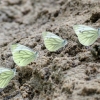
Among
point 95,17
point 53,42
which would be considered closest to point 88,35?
point 53,42

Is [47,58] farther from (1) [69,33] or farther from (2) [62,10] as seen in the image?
(2) [62,10]

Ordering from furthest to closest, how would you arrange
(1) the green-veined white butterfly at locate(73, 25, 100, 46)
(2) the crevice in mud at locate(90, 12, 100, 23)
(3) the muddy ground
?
1. (2) the crevice in mud at locate(90, 12, 100, 23)
2. (1) the green-veined white butterfly at locate(73, 25, 100, 46)
3. (3) the muddy ground

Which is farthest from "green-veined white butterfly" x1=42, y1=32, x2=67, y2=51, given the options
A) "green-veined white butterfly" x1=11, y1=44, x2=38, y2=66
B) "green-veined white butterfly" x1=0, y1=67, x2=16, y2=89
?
"green-veined white butterfly" x1=0, y1=67, x2=16, y2=89

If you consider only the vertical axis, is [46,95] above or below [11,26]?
below

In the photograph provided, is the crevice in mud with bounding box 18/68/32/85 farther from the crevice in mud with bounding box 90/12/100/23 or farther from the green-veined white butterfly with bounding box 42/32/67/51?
the crevice in mud with bounding box 90/12/100/23

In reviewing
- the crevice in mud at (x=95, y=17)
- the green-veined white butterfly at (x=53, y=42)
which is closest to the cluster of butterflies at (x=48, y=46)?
the green-veined white butterfly at (x=53, y=42)

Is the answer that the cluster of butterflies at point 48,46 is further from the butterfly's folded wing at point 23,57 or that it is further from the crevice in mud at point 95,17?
the crevice in mud at point 95,17

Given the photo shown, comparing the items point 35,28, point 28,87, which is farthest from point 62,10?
point 28,87
